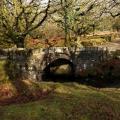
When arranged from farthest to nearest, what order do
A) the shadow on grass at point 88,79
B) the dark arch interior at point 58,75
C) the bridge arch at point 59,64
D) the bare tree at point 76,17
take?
the bare tree at point 76,17 → the bridge arch at point 59,64 → the dark arch interior at point 58,75 → the shadow on grass at point 88,79

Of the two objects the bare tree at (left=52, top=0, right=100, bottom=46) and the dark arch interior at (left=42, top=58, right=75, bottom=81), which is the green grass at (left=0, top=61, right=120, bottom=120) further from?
the bare tree at (left=52, top=0, right=100, bottom=46)

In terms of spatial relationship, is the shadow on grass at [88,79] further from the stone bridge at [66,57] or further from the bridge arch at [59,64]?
the stone bridge at [66,57]

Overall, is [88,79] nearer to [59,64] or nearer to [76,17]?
[59,64]

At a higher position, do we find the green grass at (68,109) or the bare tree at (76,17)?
the bare tree at (76,17)

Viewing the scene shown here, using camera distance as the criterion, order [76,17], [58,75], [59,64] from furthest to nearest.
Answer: [76,17], [59,64], [58,75]

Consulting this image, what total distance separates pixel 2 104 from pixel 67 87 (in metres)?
5.70

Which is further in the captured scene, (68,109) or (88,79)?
(88,79)

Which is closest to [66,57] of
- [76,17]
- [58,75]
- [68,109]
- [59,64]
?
[58,75]

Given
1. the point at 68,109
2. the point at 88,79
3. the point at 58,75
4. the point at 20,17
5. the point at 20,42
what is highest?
the point at 20,17

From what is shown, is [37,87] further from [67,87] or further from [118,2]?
[118,2]

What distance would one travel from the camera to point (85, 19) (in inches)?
1762

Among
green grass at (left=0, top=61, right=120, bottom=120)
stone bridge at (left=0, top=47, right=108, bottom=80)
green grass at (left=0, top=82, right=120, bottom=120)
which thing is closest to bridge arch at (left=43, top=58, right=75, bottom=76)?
stone bridge at (left=0, top=47, right=108, bottom=80)

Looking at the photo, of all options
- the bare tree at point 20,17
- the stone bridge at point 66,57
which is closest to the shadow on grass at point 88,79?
the stone bridge at point 66,57

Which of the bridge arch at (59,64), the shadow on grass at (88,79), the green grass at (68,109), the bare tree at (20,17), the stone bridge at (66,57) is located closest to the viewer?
the green grass at (68,109)
